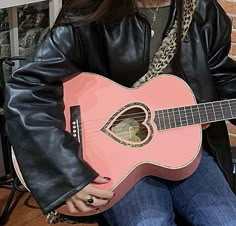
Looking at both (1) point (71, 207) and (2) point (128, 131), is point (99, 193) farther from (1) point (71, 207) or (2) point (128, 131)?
(2) point (128, 131)

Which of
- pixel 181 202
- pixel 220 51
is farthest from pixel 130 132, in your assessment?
pixel 220 51

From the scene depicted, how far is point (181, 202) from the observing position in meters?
1.14

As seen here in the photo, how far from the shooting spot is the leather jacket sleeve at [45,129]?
3.34 feet

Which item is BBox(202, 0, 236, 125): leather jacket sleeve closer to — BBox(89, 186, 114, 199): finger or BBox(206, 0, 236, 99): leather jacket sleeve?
BBox(206, 0, 236, 99): leather jacket sleeve

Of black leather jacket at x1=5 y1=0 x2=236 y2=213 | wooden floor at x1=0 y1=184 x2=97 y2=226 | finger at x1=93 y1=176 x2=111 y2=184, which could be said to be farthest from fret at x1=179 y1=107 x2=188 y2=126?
wooden floor at x1=0 y1=184 x2=97 y2=226

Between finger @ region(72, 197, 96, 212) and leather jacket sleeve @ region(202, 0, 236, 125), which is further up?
leather jacket sleeve @ region(202, 0, 236, 125)

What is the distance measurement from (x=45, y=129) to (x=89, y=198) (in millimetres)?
177

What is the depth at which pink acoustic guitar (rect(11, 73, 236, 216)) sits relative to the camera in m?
1.07

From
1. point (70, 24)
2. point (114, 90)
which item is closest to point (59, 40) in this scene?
point (70, 24)

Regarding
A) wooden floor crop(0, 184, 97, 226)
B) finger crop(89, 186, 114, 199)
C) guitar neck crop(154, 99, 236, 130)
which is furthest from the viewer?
wooden floor crop(0, 184, 97, 226)

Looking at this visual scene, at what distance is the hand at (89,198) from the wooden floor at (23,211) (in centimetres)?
77

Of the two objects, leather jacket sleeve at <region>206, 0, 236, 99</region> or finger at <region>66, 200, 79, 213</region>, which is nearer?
finger at <region>66, 200, 79, 213</region>

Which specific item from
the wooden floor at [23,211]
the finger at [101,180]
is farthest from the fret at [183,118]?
the wooden floor at [23,211]

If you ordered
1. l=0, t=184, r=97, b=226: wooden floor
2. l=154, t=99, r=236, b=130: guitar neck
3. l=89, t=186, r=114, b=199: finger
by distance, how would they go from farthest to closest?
l=0, t=184, r=97, b=226: wooden floor < l=154, t=99, r=236, b=130: guitar neck < l=89, t=186, r=114, b=199: finger
